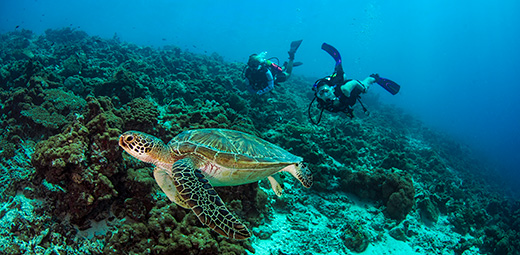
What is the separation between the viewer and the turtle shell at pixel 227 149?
3.27m

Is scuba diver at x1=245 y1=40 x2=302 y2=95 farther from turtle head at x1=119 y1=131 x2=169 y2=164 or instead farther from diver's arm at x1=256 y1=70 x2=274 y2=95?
turtle head at x1=119 y1=131 x2=169 y2=164

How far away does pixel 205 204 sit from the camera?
2418mm

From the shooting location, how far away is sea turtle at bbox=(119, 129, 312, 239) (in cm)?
242

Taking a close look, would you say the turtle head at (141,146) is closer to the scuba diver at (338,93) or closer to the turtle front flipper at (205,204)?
the turtle front flipper at (205,204)

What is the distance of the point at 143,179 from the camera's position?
9.80 ft

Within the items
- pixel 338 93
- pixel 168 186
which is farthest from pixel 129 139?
pixel 338 93

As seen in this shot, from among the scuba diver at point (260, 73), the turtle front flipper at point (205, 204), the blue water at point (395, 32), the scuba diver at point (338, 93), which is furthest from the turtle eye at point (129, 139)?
the blue water at point (395, 32)

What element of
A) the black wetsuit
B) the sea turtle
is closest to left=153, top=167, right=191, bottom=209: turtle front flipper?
the sea turtle

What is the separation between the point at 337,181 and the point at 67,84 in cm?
853

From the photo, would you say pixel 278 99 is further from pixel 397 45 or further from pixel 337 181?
pixel 397 45

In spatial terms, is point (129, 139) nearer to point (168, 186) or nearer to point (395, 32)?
point (168, 186)

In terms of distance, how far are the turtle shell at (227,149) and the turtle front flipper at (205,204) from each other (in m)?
0.44

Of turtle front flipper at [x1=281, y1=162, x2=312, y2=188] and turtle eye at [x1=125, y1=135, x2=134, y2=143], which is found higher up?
turtle eye at [x1=125, y1=135, x2=134, y2=143]

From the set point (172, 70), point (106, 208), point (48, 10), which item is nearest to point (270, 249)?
point (106, 208)
